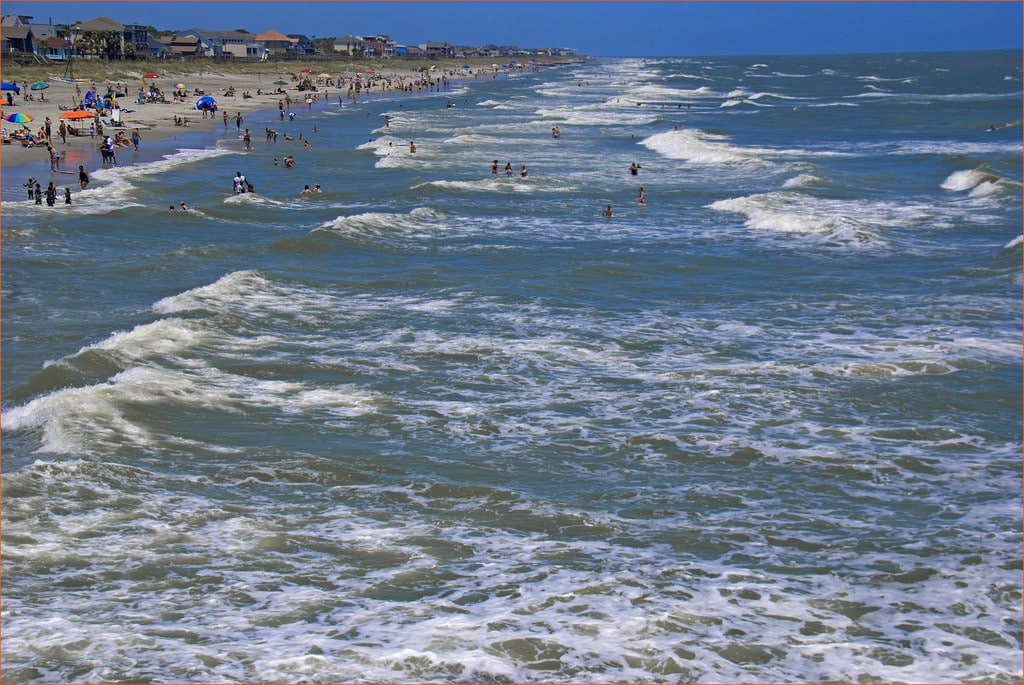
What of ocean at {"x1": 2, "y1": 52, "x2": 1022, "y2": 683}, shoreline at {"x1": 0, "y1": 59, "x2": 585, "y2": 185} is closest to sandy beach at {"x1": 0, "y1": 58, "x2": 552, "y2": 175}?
shoreline at {"x1": 0, "y1": 59, "x2": 585, "y2": 185}

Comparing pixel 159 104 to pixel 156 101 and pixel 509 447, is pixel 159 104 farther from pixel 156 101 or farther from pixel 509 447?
pixel 509 447

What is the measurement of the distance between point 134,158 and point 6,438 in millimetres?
39440

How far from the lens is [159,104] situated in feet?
276

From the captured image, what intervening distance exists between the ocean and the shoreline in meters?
15.9

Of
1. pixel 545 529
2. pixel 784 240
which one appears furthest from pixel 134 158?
pixel 545 529

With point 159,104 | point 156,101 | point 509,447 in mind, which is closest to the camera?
point 509,447

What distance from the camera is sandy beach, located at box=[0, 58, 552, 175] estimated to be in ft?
171

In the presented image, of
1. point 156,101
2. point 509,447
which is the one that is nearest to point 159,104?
point 156,101

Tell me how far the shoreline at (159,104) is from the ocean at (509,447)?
52.3 feet

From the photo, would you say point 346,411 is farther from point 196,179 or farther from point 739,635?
point 196,179

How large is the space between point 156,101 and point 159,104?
80 cm

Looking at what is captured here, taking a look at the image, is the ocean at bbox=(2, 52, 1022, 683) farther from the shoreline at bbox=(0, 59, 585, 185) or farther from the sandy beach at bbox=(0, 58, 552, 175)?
the sandy beach at bbox=(0, 58, 552, 175)

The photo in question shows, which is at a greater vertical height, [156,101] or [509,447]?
[156,101]

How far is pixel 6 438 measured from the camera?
639 inches
